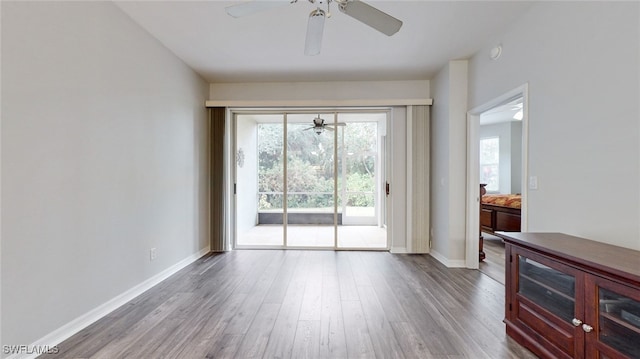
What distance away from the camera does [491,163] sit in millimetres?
7324

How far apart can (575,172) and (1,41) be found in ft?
12.2

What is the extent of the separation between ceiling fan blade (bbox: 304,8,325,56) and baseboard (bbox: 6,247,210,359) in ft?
8.94

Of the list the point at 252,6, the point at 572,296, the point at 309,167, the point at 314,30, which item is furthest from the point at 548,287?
the point at 309,167

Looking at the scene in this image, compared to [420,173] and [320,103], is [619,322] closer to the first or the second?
[420,173]

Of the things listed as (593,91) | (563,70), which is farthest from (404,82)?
(593,91)

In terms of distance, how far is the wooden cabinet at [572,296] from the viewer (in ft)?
4.15

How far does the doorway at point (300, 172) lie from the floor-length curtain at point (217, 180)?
29 cm

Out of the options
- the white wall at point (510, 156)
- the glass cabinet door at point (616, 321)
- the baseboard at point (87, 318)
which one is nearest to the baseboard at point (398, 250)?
the glass cabinet door at point (616, 321)

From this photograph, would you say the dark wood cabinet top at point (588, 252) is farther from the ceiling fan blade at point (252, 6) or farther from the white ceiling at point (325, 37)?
the ceiling fan blade at point (252, 6)

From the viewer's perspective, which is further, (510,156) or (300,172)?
(510,156)

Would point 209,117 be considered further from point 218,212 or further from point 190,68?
point 218,212

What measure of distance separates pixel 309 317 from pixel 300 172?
109 inches

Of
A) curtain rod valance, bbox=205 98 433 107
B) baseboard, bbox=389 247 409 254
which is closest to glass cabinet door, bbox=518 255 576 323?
baseboard, bbox=389 247 409 254

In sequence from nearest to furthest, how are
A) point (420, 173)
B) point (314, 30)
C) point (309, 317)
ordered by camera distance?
point (314, 30)
point (309, 317)
point (420, 173)
